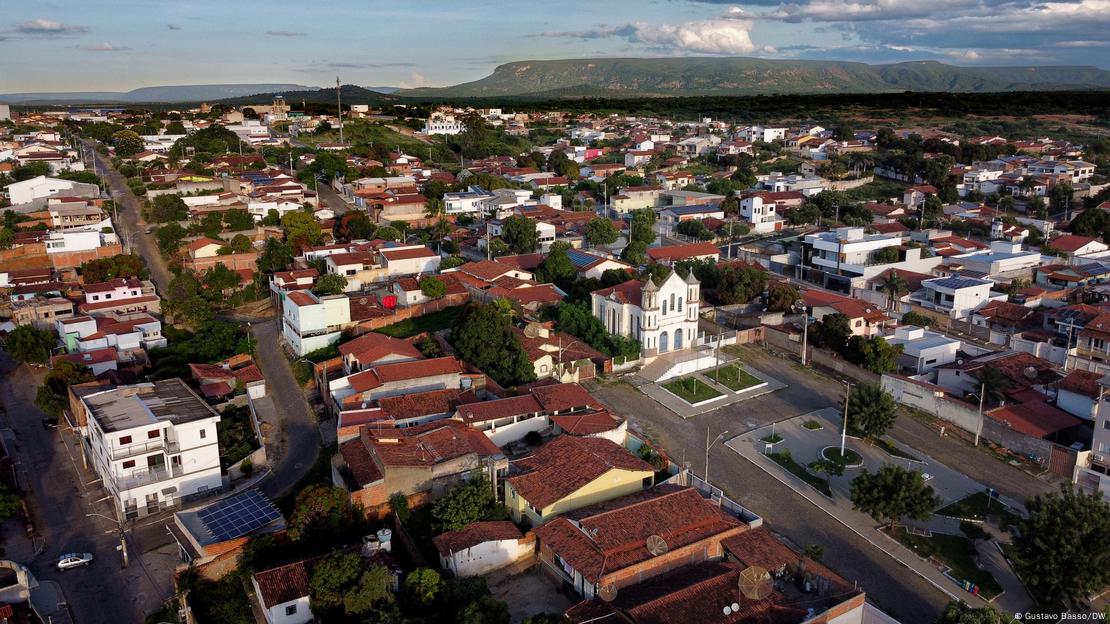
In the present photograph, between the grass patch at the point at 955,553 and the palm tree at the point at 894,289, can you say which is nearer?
the grass patch at the point at 955,553

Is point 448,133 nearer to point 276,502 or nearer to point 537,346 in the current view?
point 537,346

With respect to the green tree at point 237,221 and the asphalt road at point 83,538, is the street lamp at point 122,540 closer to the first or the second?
the asphalt road at point 83,538

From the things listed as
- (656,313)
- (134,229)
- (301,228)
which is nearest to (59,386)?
(301,228)

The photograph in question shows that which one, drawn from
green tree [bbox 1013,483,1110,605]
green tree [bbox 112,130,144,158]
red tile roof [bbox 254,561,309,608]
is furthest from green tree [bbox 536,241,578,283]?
green tree [bbox 112,130,144,158]

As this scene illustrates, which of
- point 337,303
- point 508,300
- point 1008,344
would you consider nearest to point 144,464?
point 337,303

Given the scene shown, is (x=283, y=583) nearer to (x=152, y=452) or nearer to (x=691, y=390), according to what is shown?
(x=152, y=452)

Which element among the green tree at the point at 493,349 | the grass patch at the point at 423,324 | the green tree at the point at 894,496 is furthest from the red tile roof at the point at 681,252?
the green tree at the point at 894,496
